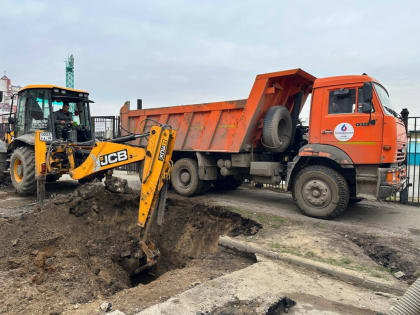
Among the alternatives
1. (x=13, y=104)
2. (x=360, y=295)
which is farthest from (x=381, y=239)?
(x=13, y=104)

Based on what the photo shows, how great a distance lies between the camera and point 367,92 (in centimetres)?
580

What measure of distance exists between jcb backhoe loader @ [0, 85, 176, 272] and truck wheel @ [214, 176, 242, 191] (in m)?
3.61

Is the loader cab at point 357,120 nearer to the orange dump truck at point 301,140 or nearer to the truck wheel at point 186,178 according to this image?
the orange dump truck at point 301,140

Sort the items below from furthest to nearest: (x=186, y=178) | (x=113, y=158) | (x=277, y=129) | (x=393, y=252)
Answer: (x=186, y=178) → (x=277, y=129) → (x=113, y=158) → (x=393, y=252)

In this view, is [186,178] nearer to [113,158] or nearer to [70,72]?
[113,158]

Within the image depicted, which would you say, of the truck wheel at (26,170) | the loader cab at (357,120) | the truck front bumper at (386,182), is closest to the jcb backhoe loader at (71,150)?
the truck wheel at (26,170)

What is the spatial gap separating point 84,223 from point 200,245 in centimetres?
221

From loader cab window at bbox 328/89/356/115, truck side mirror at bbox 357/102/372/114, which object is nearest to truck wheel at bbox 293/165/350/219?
loader cab window at bbox 328/89/356/115

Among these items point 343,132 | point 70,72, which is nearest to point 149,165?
point 343,132

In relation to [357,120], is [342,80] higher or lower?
higher

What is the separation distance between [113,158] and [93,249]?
4.94 feet

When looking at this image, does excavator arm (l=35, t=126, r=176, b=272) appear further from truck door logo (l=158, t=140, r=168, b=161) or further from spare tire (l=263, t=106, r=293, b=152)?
spare tire (l=263, t=106, r=293, b=152)

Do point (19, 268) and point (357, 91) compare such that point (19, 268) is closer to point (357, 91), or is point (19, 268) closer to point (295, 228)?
point (295, 228)

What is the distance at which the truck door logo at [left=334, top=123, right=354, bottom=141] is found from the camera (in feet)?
19.9
